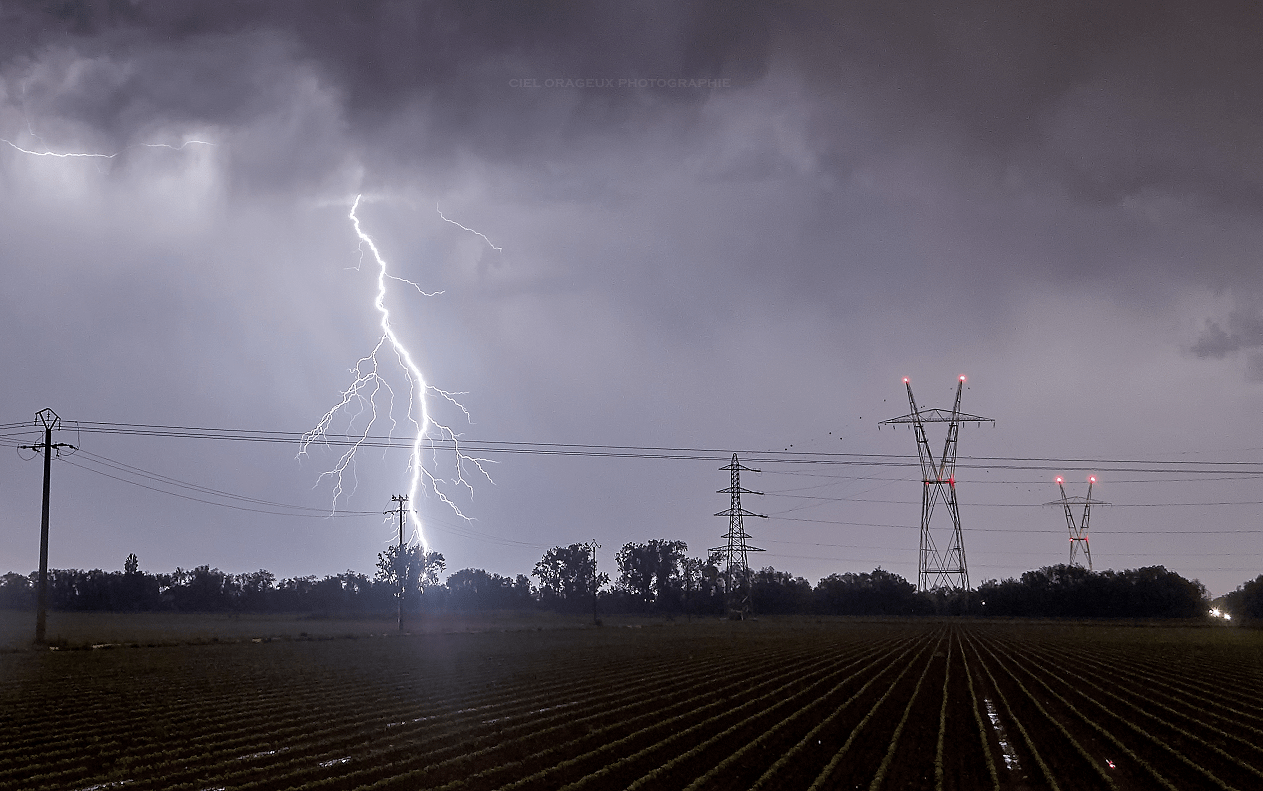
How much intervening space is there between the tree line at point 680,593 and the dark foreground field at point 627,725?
67638mm

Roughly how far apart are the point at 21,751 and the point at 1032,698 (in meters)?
26.6

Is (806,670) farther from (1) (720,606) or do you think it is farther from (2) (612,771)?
(1) (720,606)

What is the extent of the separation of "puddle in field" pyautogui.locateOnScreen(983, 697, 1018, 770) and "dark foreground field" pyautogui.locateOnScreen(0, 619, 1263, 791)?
90mm

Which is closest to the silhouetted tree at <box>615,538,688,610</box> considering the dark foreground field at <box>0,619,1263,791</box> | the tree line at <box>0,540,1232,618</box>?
the tree line at <box>0,540,1232,618</box>

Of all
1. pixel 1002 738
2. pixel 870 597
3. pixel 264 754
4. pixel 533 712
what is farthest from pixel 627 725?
pixel 870 597

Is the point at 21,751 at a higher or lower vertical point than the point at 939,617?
higher

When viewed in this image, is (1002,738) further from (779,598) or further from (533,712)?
(779,598)

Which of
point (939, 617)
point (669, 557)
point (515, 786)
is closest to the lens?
point (515, 786)

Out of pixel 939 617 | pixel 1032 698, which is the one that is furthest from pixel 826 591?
pixel 1032 698

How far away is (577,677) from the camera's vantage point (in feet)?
115

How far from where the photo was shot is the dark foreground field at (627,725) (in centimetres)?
1564

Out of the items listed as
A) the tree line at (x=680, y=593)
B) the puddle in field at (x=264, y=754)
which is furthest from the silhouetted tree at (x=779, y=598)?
the puddle in field at (x=264, y=754)

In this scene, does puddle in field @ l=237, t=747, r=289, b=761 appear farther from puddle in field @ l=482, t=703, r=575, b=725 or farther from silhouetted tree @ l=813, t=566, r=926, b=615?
silhouetted tree @ l=813, t=566, r=926, b=615

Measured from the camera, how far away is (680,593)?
Answer: 6988 inches
